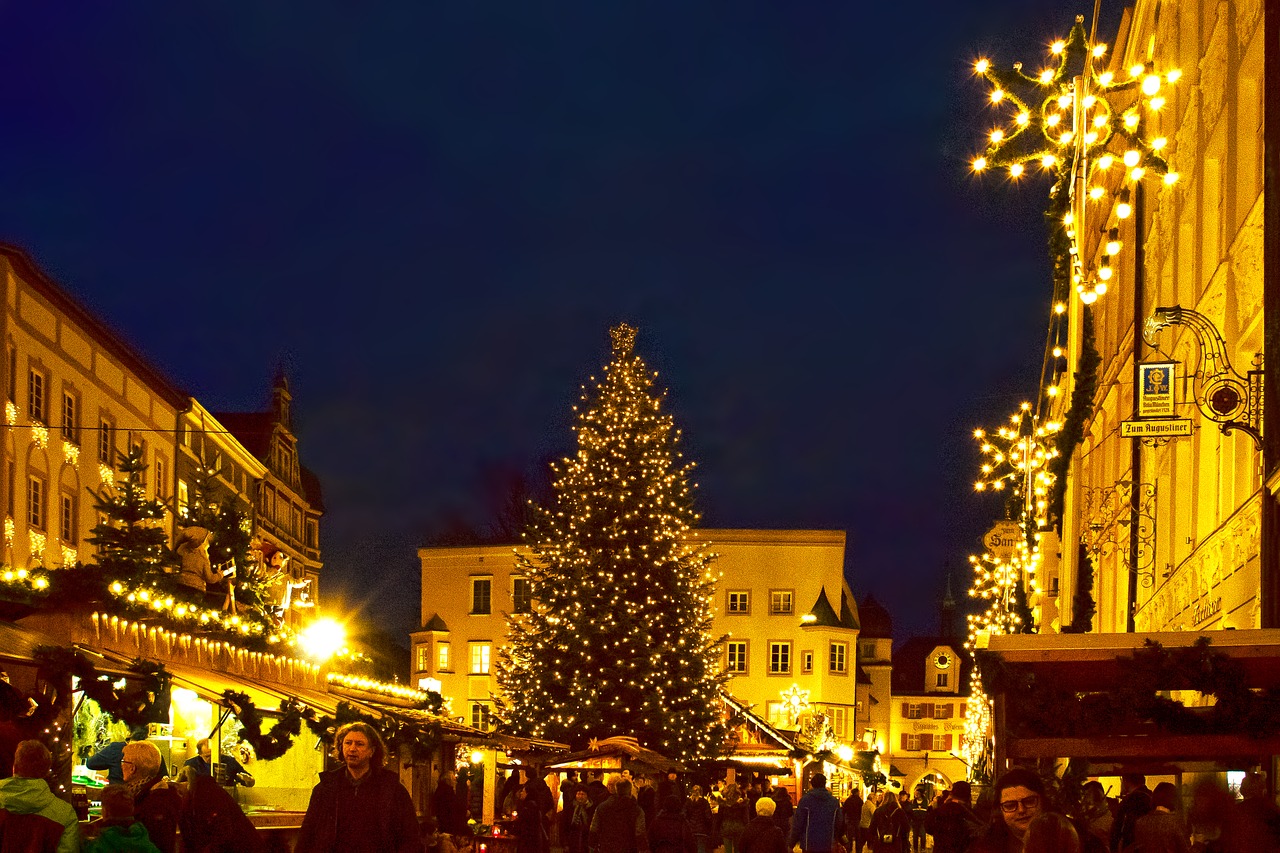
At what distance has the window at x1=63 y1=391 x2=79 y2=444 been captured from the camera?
42.8m

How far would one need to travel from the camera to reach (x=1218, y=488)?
20141 mm

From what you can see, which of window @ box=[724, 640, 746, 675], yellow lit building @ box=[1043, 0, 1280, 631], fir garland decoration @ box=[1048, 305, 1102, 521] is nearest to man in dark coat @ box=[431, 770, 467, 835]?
yellow lit building @ box=[1043, 0, 1280, 631]

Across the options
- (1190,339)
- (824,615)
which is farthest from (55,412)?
(824,615)

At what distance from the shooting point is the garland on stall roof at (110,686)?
41.5ft

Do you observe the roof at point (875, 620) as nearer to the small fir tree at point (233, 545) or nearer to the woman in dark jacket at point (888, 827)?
the woman in dark jacket at point (888, 827)

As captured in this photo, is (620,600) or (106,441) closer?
(620,600)

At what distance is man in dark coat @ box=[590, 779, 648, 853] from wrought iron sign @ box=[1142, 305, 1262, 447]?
719 centimetres

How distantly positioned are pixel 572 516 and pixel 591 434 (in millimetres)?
Result: 2166

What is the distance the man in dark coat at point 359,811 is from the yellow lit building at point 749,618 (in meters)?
61.7

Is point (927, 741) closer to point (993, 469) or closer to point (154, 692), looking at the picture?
point (993, 469)

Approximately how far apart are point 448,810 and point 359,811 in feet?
45.0

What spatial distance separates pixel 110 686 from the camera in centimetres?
1352

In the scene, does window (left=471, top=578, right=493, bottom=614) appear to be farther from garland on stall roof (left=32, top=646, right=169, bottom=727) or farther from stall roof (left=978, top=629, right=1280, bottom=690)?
stall roof (left=978, top=629, right=1280, bottom=690)

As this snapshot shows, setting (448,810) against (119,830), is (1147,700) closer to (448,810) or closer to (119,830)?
(119,830)
